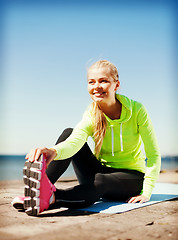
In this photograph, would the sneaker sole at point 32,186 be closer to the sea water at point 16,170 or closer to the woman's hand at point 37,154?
the woman's hand at point 37,154

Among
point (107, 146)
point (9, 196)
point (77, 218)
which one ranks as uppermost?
point (107, 146)

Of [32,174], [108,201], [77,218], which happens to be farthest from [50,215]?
[108,201]

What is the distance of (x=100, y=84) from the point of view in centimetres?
258

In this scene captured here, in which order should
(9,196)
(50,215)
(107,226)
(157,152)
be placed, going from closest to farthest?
(107,226) < (50,215) < (157,152) < (9,196)

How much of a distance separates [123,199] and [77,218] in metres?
0.77

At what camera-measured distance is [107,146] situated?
275 cm

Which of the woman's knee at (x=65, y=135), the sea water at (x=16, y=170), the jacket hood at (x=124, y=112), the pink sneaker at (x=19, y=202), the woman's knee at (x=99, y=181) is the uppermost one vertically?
the jacket hood at (x=124, y=112)

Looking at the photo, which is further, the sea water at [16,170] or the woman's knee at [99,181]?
the sea water at [16,170]

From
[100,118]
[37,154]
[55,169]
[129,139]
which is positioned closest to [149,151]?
[129,139]

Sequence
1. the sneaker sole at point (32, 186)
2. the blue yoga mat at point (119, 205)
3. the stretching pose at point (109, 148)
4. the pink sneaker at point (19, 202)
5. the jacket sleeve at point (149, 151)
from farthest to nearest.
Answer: the jacket sleeve at point (149, 151), the stretching pose at point (109, 148), the blue yoga mat at point (119, 205), the pink sneaker at point (19, 202), the sneaker sole at point (32, 186)

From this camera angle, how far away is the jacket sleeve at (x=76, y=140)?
2.34 m

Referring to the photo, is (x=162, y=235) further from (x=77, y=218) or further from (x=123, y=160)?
(x=123, y=160)

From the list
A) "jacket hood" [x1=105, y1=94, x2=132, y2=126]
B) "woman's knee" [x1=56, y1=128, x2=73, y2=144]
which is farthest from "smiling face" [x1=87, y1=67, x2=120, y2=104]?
"woman's knee" [x1=56, y1=128, x2=73, y2=144]

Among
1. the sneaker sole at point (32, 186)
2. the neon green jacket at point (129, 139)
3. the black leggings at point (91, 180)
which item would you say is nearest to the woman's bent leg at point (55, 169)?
the black leggings at point (91, 180)
